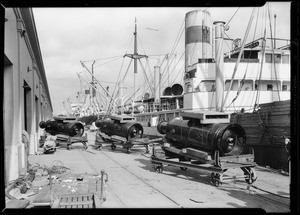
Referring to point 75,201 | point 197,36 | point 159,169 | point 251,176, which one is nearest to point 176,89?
point 197,36

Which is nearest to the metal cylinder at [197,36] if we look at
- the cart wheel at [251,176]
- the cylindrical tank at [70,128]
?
the cylindrical tank at [70,128]

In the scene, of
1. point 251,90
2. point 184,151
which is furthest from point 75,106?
point 184,151

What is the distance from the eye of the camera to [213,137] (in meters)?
9.78

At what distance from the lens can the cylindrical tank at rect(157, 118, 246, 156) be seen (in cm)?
979

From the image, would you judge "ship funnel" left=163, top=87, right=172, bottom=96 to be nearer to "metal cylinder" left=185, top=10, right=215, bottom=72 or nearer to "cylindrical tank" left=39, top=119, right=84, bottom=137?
"metal cylinder" left=185, top=10, right=215, bottom=72

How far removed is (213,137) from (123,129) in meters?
9.49

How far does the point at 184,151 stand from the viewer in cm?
1080

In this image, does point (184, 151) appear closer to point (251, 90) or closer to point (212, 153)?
point (212, 153)

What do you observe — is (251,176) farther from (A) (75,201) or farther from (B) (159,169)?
(A) (75,201)

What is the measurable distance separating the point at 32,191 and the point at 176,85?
26.8 meters

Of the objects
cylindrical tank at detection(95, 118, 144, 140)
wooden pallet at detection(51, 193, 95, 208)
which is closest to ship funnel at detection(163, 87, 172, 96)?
cylindrical tank at detection(95, 118, 144, 140)

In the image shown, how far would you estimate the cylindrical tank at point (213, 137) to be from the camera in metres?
9.79

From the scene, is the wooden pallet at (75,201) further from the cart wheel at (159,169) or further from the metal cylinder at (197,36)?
the metal cylinder at (197,36)
